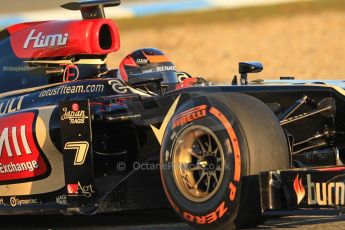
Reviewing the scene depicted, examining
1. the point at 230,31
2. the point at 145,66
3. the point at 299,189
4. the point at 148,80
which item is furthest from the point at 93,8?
the point at 230,31

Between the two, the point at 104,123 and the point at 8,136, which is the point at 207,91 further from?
the point at 8,136

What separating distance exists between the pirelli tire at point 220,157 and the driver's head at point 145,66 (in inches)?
86.7

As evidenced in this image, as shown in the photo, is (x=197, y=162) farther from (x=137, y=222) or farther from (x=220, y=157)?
(x=137, y=222)

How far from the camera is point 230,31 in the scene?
21.5 metres

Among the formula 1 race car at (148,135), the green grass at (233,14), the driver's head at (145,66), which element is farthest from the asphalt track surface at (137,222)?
the green grass at (233,14)

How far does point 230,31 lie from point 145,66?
13696 millimetres

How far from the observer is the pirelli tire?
5270 millimetres

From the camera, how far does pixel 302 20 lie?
21.1 m

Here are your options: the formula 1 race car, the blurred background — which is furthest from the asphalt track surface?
the blurred background

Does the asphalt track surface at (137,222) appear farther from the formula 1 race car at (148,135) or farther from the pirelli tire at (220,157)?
the pirelli tire at (220,157)

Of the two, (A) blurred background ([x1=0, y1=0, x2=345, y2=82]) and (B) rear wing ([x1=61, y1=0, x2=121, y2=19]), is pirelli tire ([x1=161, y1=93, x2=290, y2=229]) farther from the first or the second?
(A) blurred background ([x1=0, y1=0, x2=345, y2=82])

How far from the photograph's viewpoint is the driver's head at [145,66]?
7962 mm

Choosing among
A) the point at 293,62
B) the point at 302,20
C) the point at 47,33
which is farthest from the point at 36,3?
the point at 47,33

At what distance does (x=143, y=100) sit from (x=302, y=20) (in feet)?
49.6
